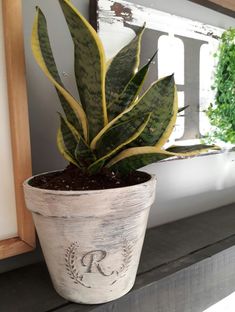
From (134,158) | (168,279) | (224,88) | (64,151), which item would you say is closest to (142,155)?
(134,158)

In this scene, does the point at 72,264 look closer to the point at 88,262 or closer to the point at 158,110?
the point at 88,262

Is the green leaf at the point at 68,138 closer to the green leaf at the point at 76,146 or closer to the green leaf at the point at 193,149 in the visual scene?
the green leaf at the point at 76,146

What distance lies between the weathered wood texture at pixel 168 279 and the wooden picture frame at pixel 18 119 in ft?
0.22

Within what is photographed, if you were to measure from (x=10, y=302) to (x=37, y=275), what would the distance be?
3.2 inches

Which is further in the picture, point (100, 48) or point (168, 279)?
point (168, 279)

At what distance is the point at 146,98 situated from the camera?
0.45 metres

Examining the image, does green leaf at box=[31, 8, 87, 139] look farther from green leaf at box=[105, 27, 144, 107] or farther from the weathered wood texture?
the weathered wood texture

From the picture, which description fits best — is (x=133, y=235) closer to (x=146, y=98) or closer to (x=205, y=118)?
(x=146, y=98)

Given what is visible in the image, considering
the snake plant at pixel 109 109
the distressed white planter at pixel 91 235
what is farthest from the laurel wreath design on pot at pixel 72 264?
the snake plant at pixel 109 109

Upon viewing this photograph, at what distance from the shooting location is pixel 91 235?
413mm

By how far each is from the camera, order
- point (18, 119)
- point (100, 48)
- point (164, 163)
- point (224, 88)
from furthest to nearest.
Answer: point (224, 88), point (164, 163), point (18, 119), point (100, 48)

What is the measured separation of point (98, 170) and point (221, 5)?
710 mm

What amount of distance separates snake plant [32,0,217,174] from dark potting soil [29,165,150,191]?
1cm

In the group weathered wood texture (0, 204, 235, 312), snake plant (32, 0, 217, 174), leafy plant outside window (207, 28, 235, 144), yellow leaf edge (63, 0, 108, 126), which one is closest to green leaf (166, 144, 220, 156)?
snake plant (32, 0, 217, 174)
